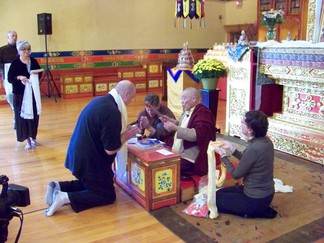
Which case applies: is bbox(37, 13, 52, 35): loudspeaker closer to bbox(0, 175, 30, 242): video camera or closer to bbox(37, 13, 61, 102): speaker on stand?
bbox(37, 13, 61, 102): speaker on stand

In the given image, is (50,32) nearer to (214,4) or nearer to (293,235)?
(214,4)

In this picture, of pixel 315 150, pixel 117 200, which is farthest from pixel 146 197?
pixel 315 150

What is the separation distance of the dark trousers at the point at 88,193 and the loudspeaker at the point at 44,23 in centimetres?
586

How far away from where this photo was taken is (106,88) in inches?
355

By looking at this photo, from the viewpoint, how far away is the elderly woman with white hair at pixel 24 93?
452 centimetres

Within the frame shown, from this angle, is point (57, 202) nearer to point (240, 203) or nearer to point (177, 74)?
point (240, 203)

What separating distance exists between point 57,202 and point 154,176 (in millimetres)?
795

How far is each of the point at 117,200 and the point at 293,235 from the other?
1446 mm

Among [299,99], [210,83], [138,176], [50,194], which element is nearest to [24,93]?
[50,194]

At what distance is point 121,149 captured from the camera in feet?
10.3

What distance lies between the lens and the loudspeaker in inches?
317

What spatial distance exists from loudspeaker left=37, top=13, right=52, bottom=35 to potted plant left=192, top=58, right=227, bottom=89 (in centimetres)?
450

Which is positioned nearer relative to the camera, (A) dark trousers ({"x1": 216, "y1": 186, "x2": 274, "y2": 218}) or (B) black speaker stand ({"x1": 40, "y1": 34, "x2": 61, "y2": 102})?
(A) dark trousers ({"x1": 216, "y1": 186, "x2": 274, "y2": 218})

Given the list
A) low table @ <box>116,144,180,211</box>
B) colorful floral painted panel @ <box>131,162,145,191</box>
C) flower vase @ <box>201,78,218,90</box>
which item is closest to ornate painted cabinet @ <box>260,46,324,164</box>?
flower vase @ <box>201,78,218,90</box>
